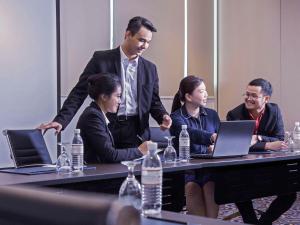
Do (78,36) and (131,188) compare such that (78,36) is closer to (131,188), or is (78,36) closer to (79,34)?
(79,34)

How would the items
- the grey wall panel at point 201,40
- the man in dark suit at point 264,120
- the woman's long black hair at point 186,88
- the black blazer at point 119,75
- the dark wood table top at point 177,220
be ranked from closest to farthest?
the dark wood table top at point 177,220, the black blazer at point 119,75, the woman's long black hair at point 186,88, the man in dark suit at point 264,120, the grey wall panel at point 201,40

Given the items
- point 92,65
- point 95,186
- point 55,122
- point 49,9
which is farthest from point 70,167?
point 49,9

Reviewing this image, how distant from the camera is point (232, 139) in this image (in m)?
3.30

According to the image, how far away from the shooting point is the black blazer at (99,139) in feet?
9.53

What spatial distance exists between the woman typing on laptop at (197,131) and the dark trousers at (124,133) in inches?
14.0

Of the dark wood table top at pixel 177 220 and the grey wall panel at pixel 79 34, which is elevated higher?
the grey wall panel at pixel 79 34

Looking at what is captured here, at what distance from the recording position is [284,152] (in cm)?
379

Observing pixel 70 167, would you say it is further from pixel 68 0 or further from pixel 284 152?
pixel 68 0

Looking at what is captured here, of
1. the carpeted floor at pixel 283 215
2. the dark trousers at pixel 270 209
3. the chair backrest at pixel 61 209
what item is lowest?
the carpeted floor at pixel 283 215

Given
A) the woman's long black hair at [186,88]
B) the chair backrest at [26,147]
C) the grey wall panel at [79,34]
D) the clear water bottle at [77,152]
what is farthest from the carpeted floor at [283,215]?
the clear water bottle at [77,152]

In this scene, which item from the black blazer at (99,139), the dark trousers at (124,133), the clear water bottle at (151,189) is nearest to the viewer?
the clear water bottle at (151,189)

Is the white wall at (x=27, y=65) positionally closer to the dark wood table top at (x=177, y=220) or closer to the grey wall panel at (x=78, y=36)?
the grey wall panel at (x=78, y=36)

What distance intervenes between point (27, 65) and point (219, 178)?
2.27 m

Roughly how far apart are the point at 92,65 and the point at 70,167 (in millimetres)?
1121
